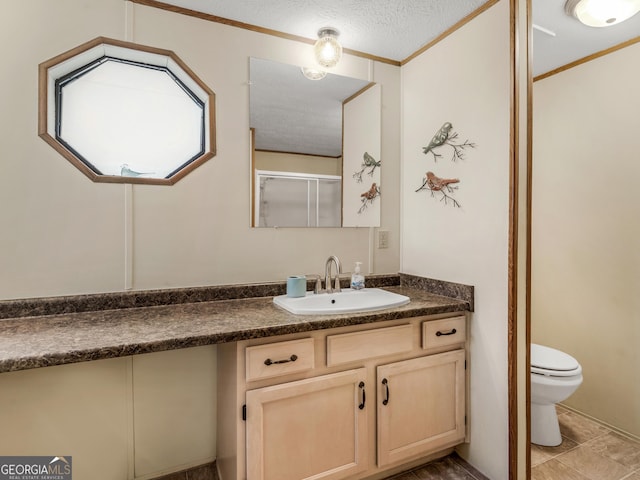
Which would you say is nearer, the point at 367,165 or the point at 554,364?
the point at 554,364

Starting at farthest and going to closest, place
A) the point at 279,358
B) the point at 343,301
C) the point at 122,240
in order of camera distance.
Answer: the point at 343,301, the point at 122,240, the point at 279,358

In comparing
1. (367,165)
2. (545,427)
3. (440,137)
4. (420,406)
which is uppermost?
(440,137)

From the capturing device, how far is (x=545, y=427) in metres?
1.90

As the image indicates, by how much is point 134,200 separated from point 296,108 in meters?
0.95

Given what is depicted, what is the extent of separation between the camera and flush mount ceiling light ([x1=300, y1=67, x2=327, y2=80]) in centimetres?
192

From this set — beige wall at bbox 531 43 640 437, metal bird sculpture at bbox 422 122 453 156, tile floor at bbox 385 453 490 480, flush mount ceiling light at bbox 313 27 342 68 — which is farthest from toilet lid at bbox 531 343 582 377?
flush mount ceiling light at bbox 313 27 342 68

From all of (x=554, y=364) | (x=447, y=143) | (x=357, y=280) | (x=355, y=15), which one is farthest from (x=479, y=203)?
(x=355, y=15)

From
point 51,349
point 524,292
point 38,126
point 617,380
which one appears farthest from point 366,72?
point 617,380

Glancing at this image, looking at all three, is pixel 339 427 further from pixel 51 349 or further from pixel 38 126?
pixel 38 126

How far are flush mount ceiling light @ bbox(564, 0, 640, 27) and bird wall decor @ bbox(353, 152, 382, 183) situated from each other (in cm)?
115

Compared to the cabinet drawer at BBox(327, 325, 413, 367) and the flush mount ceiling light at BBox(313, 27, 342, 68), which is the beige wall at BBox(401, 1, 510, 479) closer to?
the cabinet drawer at BBox(327, 325, 413, 367)

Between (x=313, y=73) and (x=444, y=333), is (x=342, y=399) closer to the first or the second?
(x=444, y=333)

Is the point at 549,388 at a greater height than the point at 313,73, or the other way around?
the point at 313,73

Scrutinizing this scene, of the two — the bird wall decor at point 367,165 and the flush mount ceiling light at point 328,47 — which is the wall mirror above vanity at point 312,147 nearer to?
the bird wall decor at point 367,165
